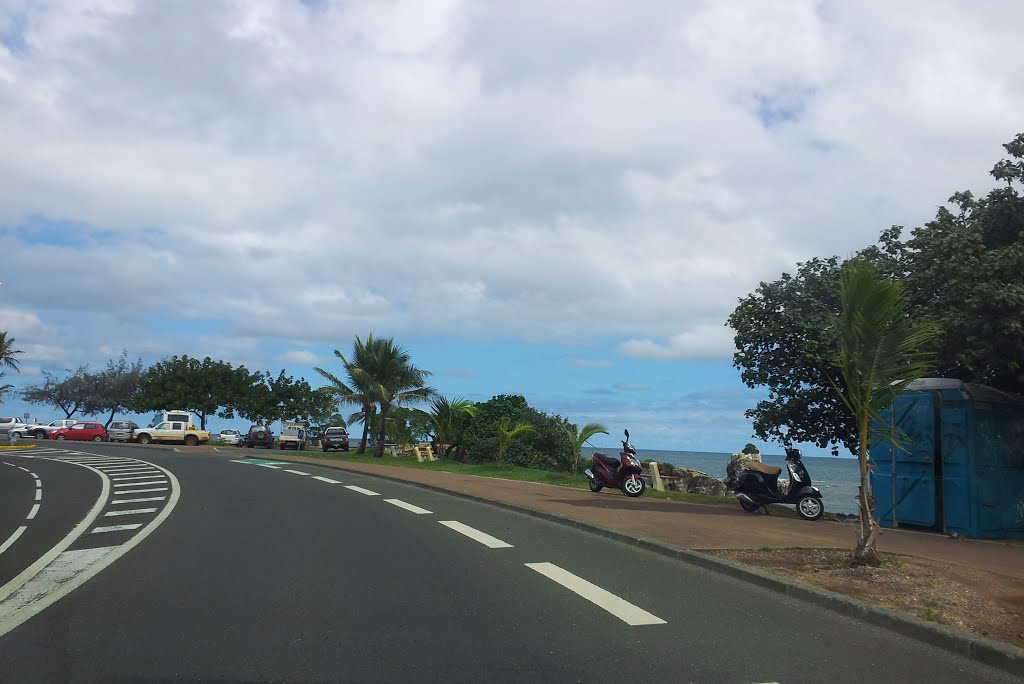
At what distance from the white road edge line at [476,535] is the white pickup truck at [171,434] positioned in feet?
147

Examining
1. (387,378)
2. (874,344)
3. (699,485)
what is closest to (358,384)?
(387,378)

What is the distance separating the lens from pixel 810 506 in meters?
15.0

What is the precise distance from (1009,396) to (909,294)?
246 cm

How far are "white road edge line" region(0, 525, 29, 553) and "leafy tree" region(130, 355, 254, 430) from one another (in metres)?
57.2

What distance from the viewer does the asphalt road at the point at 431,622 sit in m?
5.15

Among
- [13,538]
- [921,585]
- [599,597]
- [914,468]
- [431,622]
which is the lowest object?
[13,538]

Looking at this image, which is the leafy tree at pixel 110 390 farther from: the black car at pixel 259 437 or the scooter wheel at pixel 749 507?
the scooter wheel at pixel 749 507

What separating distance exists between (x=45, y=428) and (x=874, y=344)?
2534 inches

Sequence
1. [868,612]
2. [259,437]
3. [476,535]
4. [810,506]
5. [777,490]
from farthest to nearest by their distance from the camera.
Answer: [259,437] → [777,490] → [810,506] → [476,535] → [868,612]

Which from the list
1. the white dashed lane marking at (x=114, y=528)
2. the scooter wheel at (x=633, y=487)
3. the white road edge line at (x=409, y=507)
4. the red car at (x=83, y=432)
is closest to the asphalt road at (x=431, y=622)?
the white dashed lane marking at (x=114, y=528)

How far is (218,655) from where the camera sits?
5.34 meters

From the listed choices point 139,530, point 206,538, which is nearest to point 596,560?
point 206,538

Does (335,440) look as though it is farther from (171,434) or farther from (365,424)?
(365,424)

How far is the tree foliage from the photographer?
1192 cm
